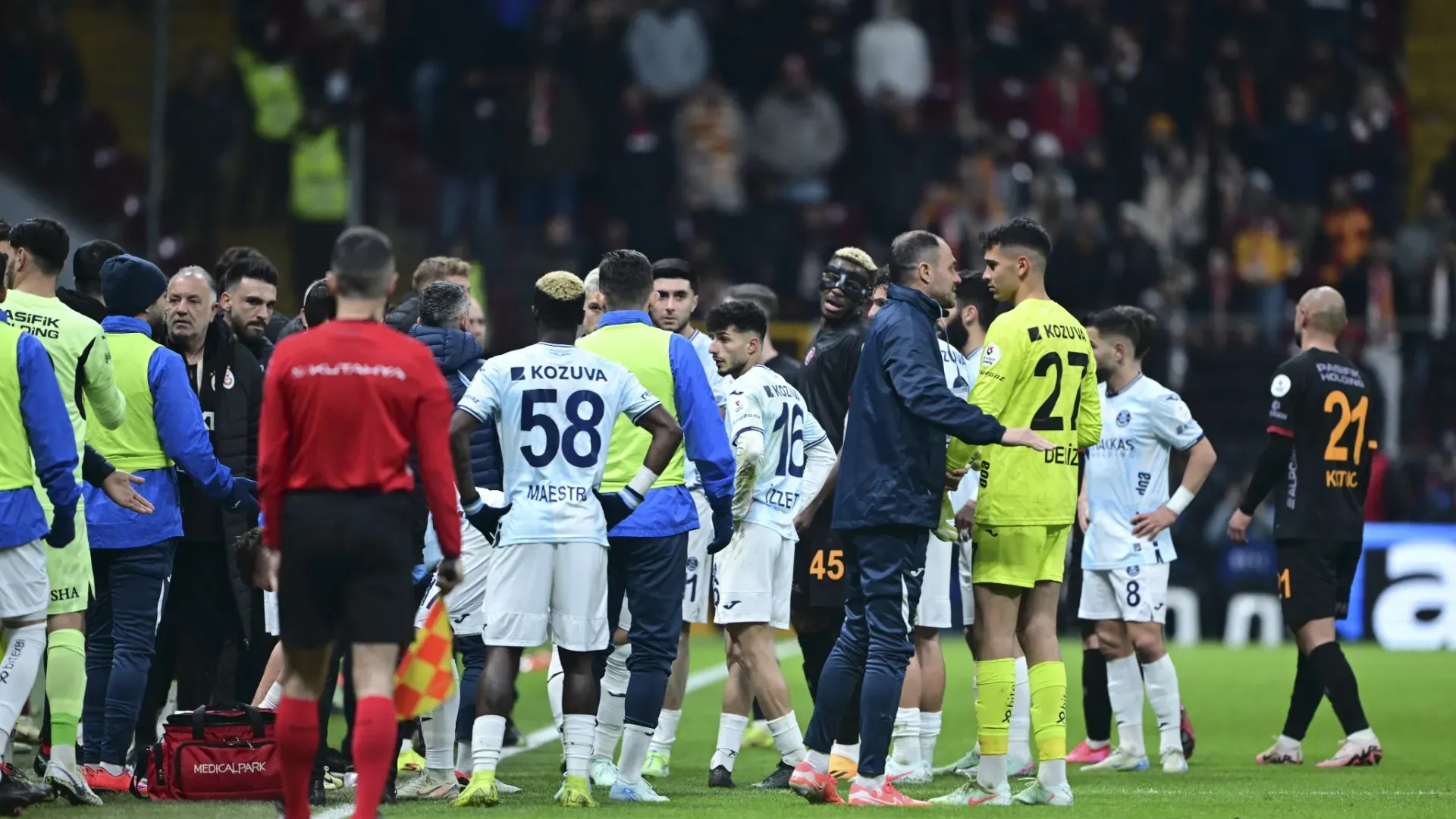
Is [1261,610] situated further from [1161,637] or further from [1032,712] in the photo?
[1032,712]

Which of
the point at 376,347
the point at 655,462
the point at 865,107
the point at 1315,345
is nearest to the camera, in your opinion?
the point at 376,347

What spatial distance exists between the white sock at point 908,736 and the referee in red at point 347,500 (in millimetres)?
4154

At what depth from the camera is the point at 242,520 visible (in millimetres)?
9922

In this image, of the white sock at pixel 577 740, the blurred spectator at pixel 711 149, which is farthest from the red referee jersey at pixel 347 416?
the blurred spectator at pixel 711 149

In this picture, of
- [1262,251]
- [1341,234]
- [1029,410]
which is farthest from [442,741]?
[1341,234]

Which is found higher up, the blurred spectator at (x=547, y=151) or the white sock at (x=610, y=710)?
the blurred spectator at (x=547, y=151)

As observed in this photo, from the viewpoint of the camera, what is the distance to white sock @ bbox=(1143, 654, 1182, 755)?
10938mm

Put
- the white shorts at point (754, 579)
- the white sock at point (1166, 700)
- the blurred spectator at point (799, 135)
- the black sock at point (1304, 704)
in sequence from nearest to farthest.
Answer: the white shorts at point (754, 579) < the white sock at point (1166, 700) < the black sock at point (1304, 704) < the blurred spectator at point (799, 135)

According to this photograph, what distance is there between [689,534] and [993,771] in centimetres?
243

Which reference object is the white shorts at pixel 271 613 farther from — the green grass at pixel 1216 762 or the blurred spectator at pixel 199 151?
the blurred spectator at pixel 199 151

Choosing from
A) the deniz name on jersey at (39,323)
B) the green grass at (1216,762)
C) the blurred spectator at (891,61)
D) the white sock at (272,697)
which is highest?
the blurred spectator at (891,61)

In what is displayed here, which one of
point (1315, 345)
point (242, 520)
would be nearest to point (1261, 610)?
point (1315, 345)

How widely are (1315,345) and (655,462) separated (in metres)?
4.90

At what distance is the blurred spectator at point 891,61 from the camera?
24.3 meters
